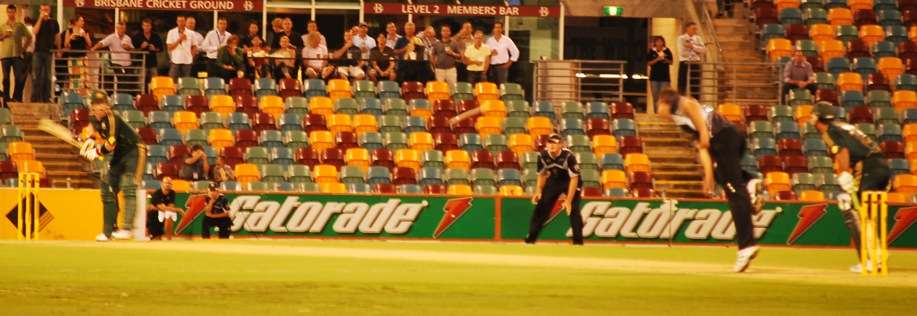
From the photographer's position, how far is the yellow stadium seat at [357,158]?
29.3m

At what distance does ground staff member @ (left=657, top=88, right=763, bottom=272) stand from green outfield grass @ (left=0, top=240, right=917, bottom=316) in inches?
16.5

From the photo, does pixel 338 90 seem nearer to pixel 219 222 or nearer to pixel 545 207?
pixel 219 222

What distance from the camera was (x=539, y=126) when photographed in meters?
30.9

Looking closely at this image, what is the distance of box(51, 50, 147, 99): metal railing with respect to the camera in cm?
3133

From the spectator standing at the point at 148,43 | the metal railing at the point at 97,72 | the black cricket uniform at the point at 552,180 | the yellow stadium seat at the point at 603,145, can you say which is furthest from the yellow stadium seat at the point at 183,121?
the black cricket uniform at the point at 552,180

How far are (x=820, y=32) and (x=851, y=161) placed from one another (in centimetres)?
2006

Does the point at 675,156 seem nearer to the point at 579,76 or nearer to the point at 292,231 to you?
the point at 579,76

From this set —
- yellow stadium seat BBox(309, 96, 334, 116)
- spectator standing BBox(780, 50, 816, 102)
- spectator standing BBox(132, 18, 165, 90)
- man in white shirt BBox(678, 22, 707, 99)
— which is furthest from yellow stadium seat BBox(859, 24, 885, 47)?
spectator standing BBox(132, 18, 165, 90)

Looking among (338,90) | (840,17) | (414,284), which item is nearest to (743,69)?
(840,17)

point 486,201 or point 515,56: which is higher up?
point 515,56

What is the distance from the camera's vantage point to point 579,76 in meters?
32.4

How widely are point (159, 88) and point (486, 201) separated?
24.1 feet

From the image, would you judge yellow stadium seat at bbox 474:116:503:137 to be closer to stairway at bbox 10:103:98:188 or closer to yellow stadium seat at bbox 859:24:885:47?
stairway at bbox 10:103:98:188

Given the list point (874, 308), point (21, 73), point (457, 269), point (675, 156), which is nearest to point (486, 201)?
point (675, 156)
